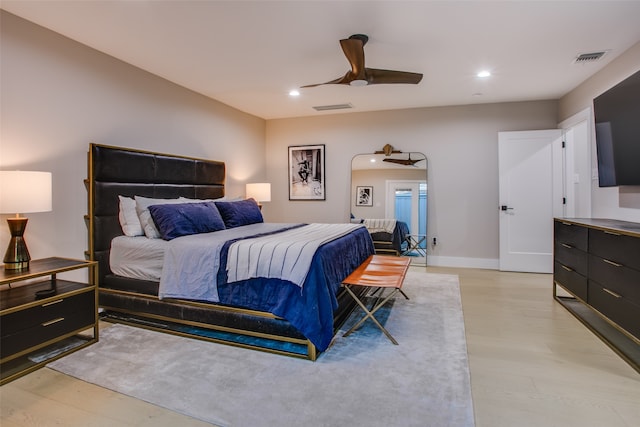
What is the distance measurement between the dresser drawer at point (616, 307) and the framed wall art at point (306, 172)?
4151 mm

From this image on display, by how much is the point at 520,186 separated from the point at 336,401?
179 inches

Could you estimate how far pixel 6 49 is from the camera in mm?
2682

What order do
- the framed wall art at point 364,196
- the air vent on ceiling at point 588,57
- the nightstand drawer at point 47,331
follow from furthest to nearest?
the framed wall art at point 364,196 < the air vent on ceiling at point 588,57 < the nightstand drawer at point 47,331

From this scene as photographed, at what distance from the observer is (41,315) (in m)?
2.38

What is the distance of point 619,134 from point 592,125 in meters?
1.00

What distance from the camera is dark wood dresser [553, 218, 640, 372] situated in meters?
2.39

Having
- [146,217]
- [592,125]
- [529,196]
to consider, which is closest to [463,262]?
[529,196]

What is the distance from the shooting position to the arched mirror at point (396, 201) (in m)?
5.69

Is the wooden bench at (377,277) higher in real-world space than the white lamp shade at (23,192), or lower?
lower

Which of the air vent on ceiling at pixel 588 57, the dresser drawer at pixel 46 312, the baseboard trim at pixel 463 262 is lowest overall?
the baseboard trim at pixel 463 262

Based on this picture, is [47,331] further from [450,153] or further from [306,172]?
[450,153]

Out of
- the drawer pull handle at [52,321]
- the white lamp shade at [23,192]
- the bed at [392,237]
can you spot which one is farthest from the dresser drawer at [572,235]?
the white lamp shade at [23,192]

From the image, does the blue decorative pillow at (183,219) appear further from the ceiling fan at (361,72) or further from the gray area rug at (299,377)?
the ceiling fan at (361,72)

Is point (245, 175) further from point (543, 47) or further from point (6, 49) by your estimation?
point (543, 47)
